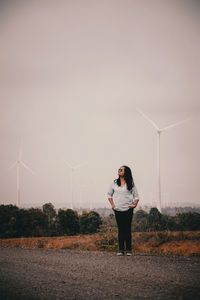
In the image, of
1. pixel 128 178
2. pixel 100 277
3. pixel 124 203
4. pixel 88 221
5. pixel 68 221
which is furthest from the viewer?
pixel 88 221

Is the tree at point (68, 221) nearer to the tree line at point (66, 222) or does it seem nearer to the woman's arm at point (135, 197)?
the tree line at point (66, 222)

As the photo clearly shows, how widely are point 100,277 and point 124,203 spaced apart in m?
2.85

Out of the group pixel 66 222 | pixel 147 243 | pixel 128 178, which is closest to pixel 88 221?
pixel 66 222

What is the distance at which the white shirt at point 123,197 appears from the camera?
25.0 feet

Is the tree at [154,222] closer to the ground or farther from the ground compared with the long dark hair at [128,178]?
closer to the ground

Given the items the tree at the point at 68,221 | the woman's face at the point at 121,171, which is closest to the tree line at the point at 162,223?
the woman's face at the point at 121,171

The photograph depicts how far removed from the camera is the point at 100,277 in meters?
4.89

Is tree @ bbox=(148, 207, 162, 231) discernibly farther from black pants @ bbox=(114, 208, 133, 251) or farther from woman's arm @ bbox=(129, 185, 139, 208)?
woman's arm @ bbox=(129, 185, 139, 208)

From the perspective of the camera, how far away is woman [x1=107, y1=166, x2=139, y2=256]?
7.62 m

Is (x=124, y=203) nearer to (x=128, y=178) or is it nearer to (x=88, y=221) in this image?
(x=128, y=178)

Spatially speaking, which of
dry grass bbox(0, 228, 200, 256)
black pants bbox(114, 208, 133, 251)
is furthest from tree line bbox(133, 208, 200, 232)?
black pants bbox(114, 208, 133, 251)

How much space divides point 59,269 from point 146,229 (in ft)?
16.1

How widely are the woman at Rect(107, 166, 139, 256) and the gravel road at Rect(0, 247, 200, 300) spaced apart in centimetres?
69

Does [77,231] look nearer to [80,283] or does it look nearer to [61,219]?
[61,219]
